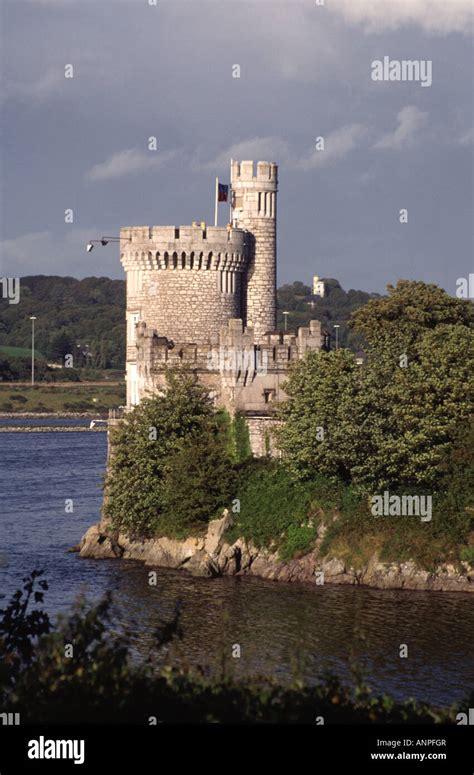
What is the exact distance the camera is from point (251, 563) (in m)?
51.8

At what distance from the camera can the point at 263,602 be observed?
47.2 m

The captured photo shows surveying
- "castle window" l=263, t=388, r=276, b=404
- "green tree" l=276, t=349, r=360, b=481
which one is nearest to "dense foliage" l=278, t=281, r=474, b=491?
"green tree" l=276, t=349, r=360, b=481

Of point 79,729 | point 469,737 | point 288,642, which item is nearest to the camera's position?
point 79,729

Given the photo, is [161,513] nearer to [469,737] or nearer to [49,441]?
[469,737]

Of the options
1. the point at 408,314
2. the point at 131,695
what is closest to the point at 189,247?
the point at 408,314

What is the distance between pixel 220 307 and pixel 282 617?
1890 cm

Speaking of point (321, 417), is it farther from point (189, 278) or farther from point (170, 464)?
point (189, 278)

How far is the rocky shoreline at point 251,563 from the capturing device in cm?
4844

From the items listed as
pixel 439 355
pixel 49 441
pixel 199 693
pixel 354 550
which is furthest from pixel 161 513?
pixel 49 441

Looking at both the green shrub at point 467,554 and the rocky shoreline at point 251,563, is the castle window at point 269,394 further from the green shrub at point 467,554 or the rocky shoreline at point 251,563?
the green shrub at point 467,554

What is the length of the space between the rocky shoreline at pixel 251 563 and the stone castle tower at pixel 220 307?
496cm

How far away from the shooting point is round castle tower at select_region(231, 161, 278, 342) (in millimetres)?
62812

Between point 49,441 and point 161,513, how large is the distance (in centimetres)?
8832

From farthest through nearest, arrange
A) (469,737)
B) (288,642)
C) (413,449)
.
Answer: (413,449)
(288,642)
(469,737)
